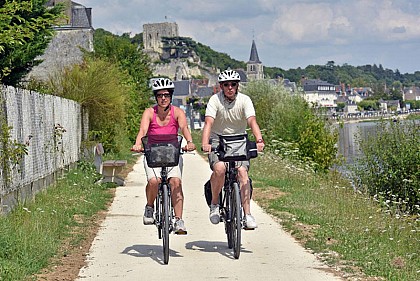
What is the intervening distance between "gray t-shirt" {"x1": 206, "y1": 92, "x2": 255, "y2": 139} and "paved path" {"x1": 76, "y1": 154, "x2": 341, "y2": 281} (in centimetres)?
153

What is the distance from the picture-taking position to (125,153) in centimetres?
3222

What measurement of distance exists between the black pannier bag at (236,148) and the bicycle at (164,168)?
53 cm

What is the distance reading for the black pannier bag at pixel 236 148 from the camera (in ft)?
29.2

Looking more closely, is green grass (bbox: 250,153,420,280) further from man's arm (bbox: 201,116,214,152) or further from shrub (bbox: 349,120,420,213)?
Result: shrub (bbox: 349,120,420,213)

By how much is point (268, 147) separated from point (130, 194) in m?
16.4

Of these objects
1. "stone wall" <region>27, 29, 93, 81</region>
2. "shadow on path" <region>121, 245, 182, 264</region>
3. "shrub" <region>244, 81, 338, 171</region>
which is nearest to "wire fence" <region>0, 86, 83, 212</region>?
"shadow on path" <region>121, 245, 182, 264</region>

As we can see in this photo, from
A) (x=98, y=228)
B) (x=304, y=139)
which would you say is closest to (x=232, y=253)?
(x=98, y=228)

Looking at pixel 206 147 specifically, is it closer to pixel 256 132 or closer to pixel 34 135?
pixel 256 132

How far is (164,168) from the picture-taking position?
914cm

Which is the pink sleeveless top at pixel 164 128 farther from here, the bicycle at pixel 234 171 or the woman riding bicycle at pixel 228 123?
the bicycle at pixel 234 171

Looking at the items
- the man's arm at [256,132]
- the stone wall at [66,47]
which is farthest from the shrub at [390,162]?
the stone wall at [66,47]

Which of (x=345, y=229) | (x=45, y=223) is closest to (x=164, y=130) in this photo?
(x=45, y=223)

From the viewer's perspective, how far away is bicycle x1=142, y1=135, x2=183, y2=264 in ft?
29.1

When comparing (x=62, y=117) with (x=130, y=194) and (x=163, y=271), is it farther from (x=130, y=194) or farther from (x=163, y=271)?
(x=163, y=271)
